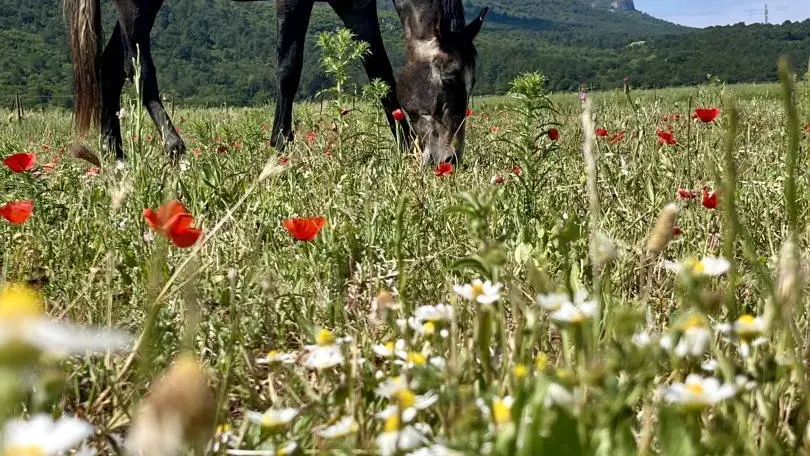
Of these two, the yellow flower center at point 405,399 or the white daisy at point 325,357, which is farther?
the white daisy at point 325,357

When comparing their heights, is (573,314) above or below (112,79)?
below

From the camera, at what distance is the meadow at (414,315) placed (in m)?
0.72

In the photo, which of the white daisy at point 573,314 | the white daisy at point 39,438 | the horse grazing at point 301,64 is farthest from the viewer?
the horse grazing at point 301,64

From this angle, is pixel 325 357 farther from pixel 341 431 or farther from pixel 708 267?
pixel 708 267

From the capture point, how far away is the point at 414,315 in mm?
1336

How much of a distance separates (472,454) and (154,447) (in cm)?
32

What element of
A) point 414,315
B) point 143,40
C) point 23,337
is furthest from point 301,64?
point 23,337

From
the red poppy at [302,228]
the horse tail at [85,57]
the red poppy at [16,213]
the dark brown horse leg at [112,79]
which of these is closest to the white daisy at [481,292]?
the red poppy at [302,228]

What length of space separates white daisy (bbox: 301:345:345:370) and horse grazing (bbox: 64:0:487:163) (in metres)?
3.89

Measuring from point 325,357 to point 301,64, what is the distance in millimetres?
5854

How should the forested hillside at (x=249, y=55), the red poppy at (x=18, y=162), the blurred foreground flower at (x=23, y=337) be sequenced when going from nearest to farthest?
the blurred foreground flower at (x=23, y=337) < the red poppy at (x=18, y=162) < the forested hillside at (x=249, y=55)

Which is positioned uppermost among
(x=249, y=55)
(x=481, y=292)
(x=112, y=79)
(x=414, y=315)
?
(x=249, y=55)

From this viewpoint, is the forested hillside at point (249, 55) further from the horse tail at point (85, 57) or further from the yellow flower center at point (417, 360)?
the yellow flower center at point (417, 360)

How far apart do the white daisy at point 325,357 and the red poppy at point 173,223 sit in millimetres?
369
